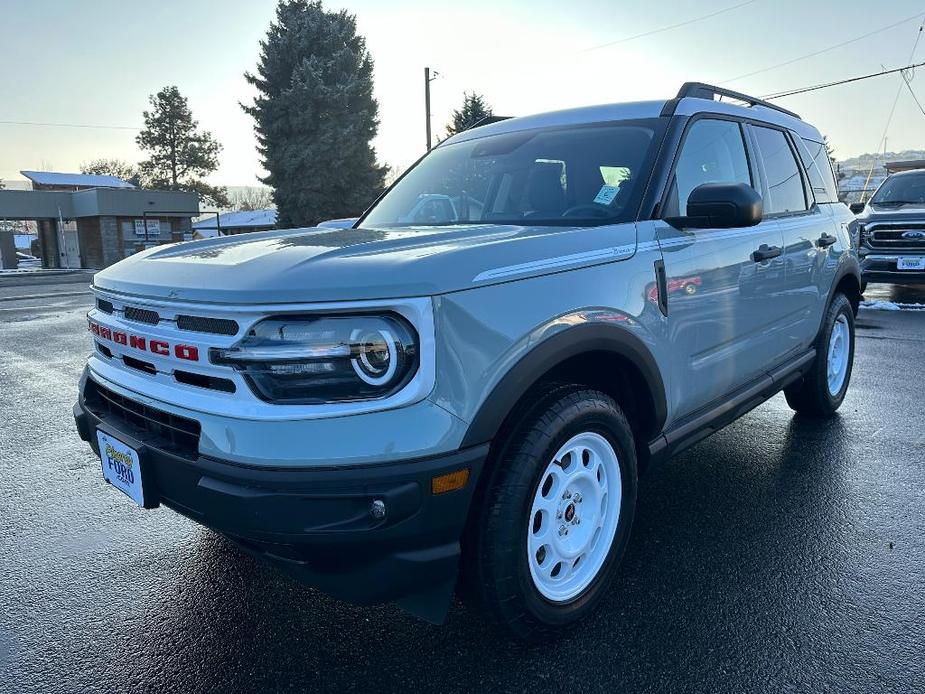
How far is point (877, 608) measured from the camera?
247 cm

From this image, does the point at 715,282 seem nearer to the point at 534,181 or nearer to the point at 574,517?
the point at 534,181

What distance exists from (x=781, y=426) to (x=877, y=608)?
7.77 ft

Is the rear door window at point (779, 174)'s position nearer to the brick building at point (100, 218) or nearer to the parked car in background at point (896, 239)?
the parked car in background at point (896, 239)

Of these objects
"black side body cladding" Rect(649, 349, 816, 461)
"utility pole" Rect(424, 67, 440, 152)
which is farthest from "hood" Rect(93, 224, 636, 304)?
"utility pole" Rect(424, 67, 440, 152)

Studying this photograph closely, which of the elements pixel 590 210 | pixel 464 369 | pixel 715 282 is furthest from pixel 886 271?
pixel 464 369

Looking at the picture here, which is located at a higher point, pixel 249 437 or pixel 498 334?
pixel 498 334

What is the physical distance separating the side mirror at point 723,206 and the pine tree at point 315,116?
1196 inches

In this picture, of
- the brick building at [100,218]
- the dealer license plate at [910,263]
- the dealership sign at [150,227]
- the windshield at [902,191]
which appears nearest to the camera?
the dealer license plate at [910,263]

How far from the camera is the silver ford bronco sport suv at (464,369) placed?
1.81m

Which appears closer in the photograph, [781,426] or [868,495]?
[868,495]

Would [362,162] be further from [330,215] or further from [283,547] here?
[283,547]

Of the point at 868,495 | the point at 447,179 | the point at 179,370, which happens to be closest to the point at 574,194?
the point at 447,179

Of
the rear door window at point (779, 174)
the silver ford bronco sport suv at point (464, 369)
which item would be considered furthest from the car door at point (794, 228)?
the silver ford bronco sport suv at point (464, 369)

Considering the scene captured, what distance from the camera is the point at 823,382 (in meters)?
4.57
